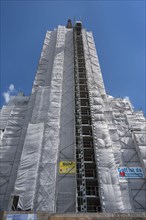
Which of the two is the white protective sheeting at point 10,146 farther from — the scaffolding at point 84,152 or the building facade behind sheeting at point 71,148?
the scaffolding at point 84,152

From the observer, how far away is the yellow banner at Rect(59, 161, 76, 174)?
17641mm

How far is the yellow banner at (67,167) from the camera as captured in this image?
1764 cm

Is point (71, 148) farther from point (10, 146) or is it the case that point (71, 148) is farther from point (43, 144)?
point (10, 146)

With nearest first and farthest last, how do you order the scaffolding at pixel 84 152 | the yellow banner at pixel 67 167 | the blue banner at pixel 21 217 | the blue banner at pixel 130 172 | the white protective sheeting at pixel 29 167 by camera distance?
the blue banner at pixel 21 217
the white protective sheeting at pixel 29 167
the scaffolding at pixel 84 152
the yellow banner at pixel 67 167
the blue banner at pixel 130 172

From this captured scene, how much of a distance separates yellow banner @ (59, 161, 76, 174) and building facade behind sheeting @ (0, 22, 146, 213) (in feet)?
0.26

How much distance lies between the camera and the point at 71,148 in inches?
761

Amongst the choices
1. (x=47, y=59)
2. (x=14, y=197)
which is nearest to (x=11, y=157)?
(x=14, y=197)

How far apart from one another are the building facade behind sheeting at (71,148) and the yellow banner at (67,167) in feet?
0.26

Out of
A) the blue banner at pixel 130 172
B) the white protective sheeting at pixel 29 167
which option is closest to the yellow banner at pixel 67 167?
the white protective sheeting at pixel 29 167

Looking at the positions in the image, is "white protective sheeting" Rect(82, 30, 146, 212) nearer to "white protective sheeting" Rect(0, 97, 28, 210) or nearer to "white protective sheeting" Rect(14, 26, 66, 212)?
"white protective sheeting" Rect(14, 26, 66, 212)

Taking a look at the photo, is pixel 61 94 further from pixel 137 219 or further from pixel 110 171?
pixel 137 219

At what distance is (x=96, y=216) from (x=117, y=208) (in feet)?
12.5

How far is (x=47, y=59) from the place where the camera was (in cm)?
3172

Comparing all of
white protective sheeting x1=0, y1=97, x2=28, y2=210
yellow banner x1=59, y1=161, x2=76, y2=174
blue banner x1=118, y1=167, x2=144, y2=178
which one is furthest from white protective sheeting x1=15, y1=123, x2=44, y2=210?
blue banner x1=118, y1=167, x2=144, y2=178
